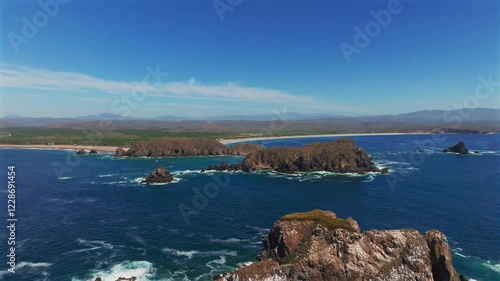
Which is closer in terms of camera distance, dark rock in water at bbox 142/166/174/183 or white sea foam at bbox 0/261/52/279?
white sea foam at bbox 0/261/52/279

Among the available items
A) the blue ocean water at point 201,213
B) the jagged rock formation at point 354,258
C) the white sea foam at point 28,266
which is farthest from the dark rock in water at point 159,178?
the jagged rock formation at point 354,258

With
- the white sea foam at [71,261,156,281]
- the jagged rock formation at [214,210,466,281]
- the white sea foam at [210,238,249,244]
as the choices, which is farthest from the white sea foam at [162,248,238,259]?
the jagged rock formation at [214,210,466,281]

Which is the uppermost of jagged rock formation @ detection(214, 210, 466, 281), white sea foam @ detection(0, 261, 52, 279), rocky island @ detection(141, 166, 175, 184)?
jagged rock formation @ detection(214, 210, 466, 281)

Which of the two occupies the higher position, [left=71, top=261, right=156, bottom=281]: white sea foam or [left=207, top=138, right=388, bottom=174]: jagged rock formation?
[left=207, top=138, right=388, bottom=174]: jagged rock formation

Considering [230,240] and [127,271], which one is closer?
[127,271]

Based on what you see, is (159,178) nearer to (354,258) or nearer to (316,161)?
(316,161)

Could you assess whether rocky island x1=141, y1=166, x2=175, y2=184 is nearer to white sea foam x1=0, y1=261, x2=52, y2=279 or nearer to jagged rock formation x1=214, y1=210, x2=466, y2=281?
white sea foam x1=0, y1=261, x2=52, y2=279

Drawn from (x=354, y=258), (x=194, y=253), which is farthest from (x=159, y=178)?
(x=354, y=258)
